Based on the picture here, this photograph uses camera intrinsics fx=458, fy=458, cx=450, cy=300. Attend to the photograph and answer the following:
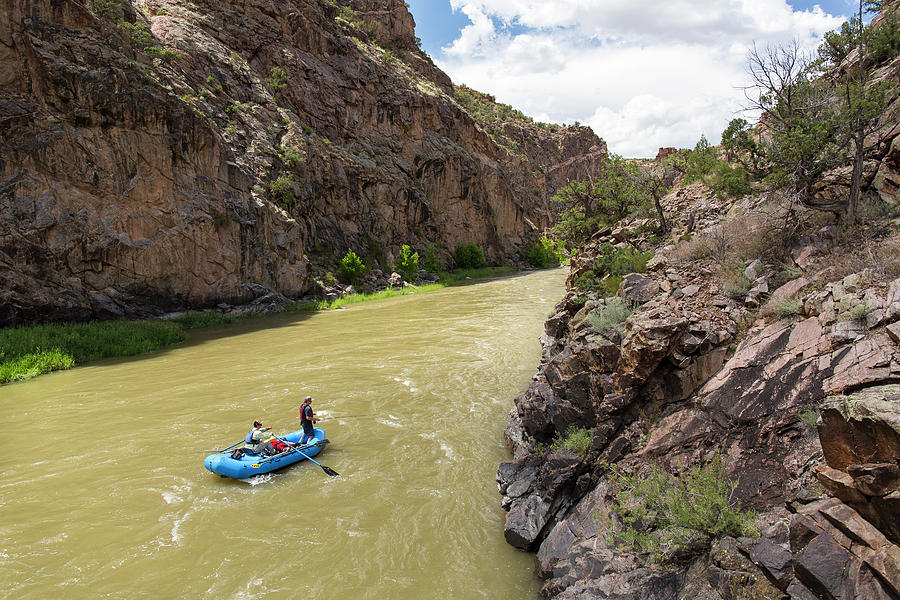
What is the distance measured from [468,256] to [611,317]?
5016 cm

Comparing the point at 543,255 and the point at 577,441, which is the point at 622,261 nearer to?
the point at 577,441

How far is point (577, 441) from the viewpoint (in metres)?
7.46

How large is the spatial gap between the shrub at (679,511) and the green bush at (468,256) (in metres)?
52.8

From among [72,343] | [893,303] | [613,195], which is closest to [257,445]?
A: [893,303]

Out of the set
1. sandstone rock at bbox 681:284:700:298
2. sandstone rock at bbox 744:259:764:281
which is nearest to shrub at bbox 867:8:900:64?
sandstone rock at bbox 744:259:764:281

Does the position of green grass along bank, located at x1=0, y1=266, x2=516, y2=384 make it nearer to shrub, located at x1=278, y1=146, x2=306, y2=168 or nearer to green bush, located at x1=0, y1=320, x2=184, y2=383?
green bush, located at x1=0, y1=320, x2=184, y2=383

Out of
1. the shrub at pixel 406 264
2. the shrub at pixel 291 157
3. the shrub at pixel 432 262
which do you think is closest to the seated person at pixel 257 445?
the shrub at pixel 291 157

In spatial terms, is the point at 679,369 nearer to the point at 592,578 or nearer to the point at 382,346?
the point at 592,578

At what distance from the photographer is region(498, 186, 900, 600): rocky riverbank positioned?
388 centimetres

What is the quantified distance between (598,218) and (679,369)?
51.2 ft

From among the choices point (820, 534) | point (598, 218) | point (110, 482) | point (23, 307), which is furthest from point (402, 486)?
point (23, 307)

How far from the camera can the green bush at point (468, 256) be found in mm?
58281

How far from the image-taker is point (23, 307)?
21.0 m

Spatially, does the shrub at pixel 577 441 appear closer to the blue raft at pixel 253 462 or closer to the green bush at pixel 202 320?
the blue raft at pixel 253 462
